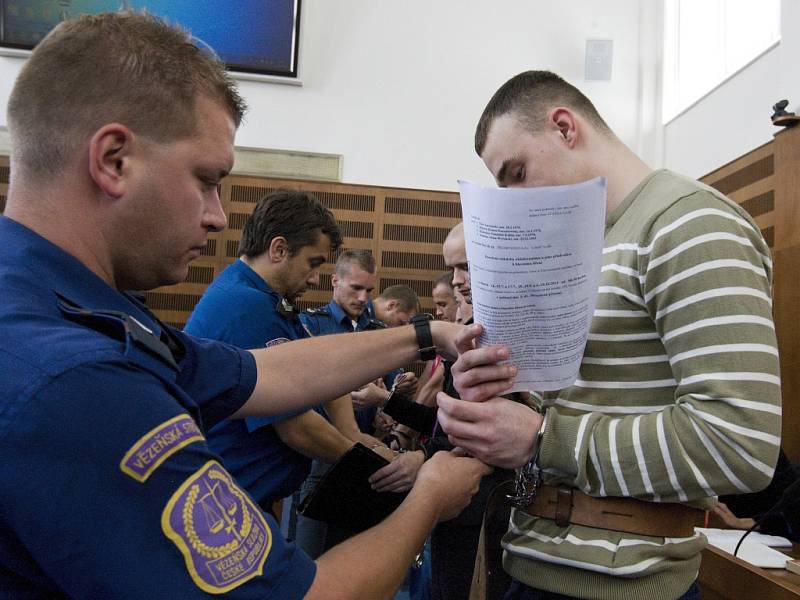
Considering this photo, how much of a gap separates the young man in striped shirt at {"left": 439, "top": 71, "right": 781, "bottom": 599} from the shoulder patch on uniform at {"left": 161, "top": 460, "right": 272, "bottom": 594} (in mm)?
482

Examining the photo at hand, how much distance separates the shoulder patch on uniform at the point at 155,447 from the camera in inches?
30.1

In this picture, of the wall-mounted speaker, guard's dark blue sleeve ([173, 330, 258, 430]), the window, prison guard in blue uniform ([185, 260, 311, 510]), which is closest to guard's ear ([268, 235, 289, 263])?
prison guard in blue uniform ([185, 260, 311, 510])

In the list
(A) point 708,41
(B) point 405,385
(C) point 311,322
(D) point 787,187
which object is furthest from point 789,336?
(A) point 708,41

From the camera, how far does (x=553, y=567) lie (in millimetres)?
1182

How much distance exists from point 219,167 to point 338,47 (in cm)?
657

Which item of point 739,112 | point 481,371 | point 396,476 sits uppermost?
point 739,112

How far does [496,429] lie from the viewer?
1187 millimetres

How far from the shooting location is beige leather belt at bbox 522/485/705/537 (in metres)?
1.14

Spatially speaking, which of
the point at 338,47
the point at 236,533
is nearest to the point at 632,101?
the point at 338,47

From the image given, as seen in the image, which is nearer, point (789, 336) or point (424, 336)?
point (424, 336)

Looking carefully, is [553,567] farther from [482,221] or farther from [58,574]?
[58,574]

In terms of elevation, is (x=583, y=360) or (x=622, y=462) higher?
(x=583, y=360)

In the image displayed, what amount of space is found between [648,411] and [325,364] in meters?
0.77

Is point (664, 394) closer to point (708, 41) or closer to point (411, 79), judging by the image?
point (708, 41)
